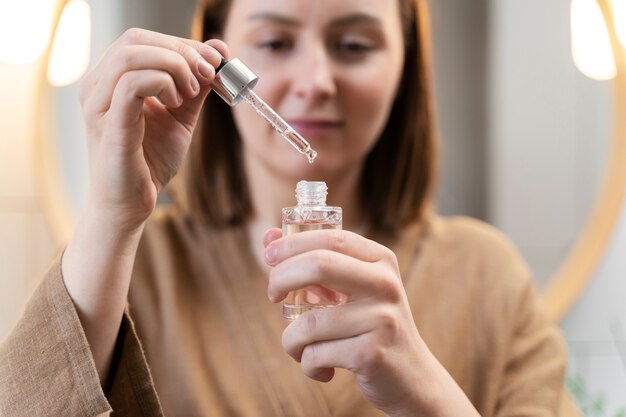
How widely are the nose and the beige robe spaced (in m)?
0.17

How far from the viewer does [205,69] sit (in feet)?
1.36

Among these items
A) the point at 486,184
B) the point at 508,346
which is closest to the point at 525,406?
the point at 508,346

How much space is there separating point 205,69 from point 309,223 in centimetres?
11

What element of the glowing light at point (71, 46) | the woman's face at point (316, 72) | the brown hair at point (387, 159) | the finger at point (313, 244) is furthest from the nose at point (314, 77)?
the glowing light at point (71, 46)

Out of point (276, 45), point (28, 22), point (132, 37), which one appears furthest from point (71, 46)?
point (132, 37)

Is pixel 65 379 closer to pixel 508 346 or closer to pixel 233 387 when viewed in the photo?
pixel 233 387

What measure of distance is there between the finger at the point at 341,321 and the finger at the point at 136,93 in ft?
0.48

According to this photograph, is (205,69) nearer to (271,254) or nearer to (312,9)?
(271,254)

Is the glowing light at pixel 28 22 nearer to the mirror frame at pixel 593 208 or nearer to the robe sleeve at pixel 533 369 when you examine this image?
the mirror frame at pixel 593 208

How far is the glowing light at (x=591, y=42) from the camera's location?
2.90ft

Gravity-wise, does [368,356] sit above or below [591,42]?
below

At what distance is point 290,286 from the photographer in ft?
1.20

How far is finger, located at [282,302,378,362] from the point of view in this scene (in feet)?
1.22

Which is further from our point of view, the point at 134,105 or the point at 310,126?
the point at 310,126
